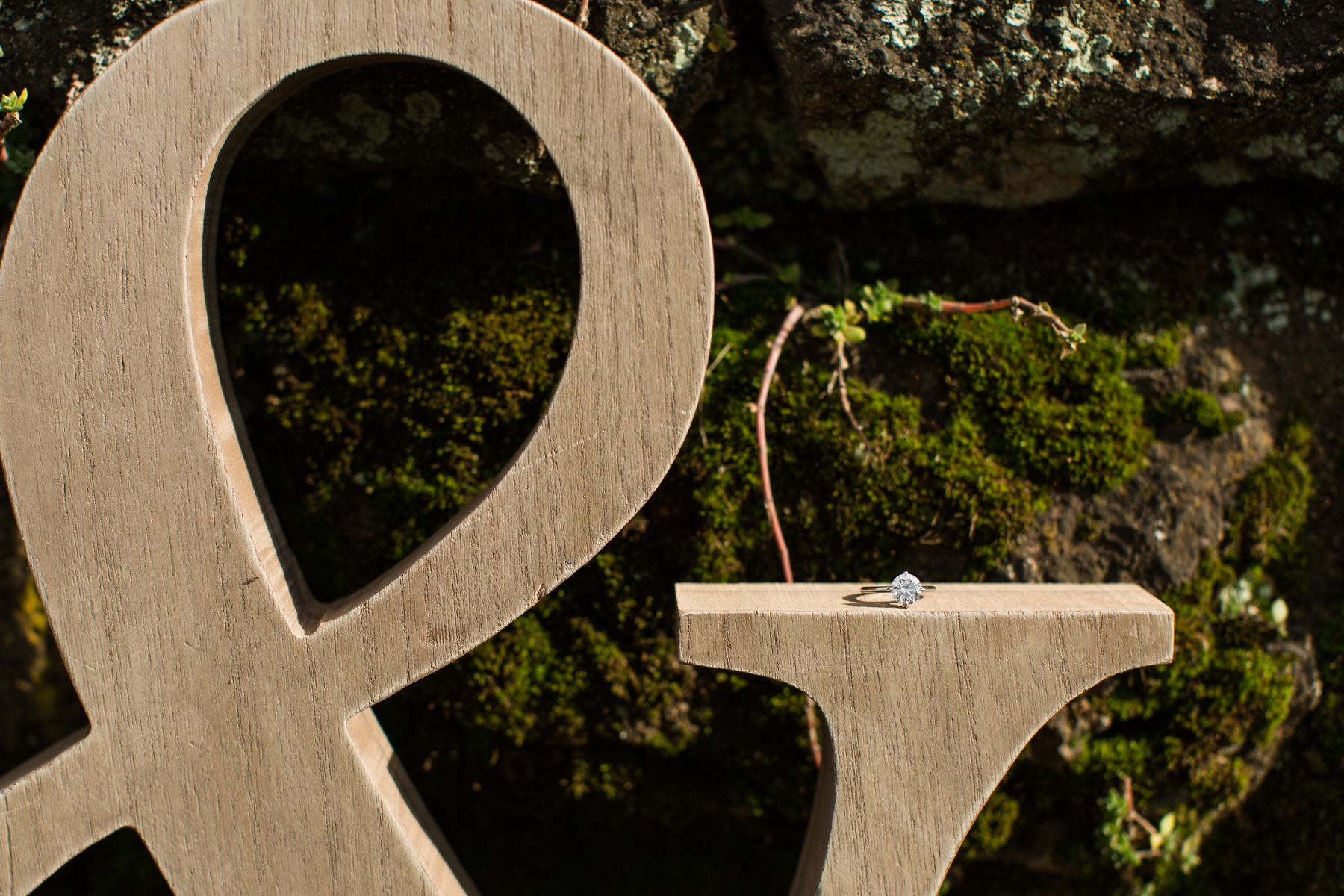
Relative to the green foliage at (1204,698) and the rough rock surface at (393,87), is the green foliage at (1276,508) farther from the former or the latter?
the rough rock surface at (393,87)

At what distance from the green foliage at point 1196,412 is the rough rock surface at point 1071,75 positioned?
24.4 inches

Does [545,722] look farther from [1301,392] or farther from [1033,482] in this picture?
[1301,392]

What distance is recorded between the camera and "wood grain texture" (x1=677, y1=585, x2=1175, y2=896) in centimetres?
158

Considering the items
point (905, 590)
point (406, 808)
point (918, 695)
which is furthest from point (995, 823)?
point (406, 808)

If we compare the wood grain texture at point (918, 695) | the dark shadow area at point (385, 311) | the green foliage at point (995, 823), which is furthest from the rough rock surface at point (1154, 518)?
the dark shadow area at point (385, 311)

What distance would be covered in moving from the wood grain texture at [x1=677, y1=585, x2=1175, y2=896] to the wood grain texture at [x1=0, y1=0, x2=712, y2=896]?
0.46 metres

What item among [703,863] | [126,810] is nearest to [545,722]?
[703,863]

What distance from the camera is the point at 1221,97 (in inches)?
72.3

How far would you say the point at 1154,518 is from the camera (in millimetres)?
2066

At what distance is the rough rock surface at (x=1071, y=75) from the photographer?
70.6 inches

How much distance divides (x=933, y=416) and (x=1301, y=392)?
3.51ft

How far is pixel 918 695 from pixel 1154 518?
3.11ft

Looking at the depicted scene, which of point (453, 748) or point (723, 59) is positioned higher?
point (723, 59)

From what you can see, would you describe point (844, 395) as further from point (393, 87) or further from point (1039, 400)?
point (393, 87)
